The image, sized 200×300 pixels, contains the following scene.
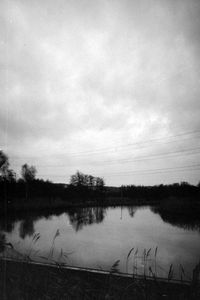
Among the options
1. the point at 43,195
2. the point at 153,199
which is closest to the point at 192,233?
the point at 43,195

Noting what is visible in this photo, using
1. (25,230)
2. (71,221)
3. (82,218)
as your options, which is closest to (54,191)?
(82,218)

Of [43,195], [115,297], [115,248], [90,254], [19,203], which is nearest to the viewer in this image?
[115,297]

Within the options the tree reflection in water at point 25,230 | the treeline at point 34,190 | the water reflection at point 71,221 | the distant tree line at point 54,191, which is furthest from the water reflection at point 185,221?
the treeline at point 34,190

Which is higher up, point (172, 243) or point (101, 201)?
point (172, 243)

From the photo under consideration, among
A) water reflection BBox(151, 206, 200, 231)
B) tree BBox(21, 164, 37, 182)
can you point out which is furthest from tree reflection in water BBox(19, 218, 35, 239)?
tree BBox(21, 164, 37, 182)

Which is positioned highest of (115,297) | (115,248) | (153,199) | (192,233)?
(115,297)

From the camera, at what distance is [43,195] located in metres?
41.5

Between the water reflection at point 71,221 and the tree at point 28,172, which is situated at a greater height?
the tree at point 28,172

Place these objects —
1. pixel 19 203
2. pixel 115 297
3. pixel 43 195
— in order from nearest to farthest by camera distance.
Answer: pixel 115 297 → pixel 19 203 → pixel 43 195

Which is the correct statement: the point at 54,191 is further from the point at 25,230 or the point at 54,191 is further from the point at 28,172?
the point at 25,230

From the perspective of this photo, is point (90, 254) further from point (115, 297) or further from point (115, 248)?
point (115, 297)

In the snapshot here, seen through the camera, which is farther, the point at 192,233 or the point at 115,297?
the point at 192,233

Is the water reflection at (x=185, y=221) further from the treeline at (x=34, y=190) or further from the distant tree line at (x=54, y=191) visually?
A: the treeline at (x=34, y=190)

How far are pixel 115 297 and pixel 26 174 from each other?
1923 inches
